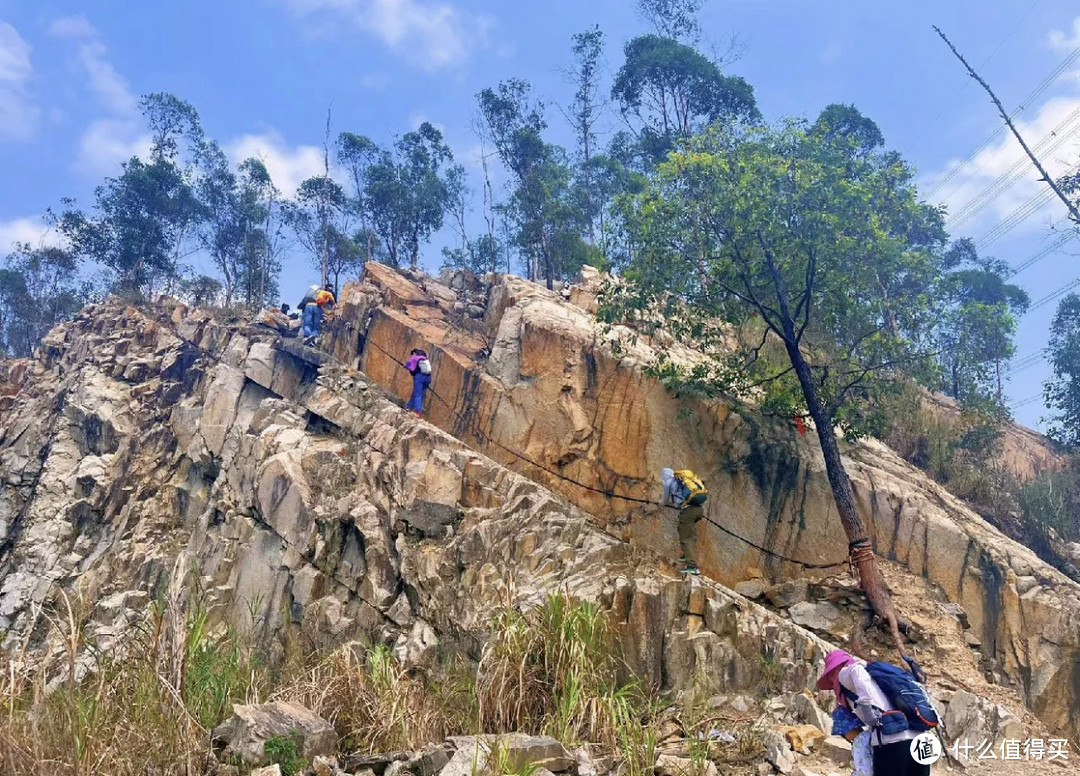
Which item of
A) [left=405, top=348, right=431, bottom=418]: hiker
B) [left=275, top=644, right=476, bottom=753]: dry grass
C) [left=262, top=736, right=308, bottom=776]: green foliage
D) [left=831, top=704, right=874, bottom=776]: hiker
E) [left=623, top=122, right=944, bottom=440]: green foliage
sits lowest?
[left=262, top=736, right=308, bottom=776]: green foliage

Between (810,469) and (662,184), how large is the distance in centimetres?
508

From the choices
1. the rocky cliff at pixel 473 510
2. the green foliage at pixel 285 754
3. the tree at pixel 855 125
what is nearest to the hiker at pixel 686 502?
the rocky cliff at pixel 473 510

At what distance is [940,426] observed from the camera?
1331 cm

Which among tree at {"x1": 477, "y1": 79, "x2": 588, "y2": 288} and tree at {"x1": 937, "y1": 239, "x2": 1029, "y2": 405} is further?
tree at {"x1": 477, "y1": 79, "x2": 588, "y2": 288}

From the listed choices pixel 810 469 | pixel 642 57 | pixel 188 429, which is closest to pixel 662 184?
pixel 810 469

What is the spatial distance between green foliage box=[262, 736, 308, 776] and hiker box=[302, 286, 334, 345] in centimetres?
1229

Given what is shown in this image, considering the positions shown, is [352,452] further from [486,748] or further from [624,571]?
[486,748]

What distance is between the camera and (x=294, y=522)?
12.0 m

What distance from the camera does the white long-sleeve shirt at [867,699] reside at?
14.2 feet

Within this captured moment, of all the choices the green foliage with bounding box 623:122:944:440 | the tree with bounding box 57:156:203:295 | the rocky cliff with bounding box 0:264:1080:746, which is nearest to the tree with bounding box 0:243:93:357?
the tree with bounding box 57:156:203:295

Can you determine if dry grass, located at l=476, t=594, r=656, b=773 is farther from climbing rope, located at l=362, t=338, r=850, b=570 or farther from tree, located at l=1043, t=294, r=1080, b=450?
tree, located at l=1043, t=294, r=1080, b=450

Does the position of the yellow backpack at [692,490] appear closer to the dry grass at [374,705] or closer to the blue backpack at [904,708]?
the dry grass at [374,705]

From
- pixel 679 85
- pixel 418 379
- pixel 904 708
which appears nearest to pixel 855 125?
pixel 679 85

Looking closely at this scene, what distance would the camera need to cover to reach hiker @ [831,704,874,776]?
443 centimetres
